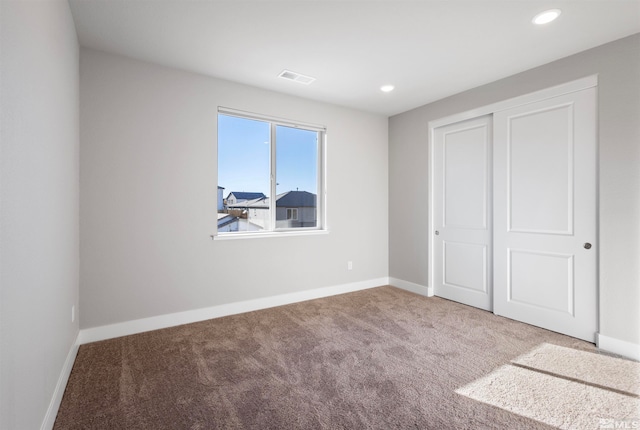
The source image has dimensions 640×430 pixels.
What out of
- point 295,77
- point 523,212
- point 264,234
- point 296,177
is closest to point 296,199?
point 296,177

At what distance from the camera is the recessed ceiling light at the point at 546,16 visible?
223 centimetres

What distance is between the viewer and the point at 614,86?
260cm

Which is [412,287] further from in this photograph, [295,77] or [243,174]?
[295,77]

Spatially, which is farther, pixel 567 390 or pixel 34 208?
pixel 567 390

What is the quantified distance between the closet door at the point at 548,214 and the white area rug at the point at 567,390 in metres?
0.57

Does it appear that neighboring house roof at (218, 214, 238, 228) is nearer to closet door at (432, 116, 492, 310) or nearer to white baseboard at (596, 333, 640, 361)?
closet door at (432, 116, 492, 310)

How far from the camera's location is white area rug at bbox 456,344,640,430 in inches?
69.7

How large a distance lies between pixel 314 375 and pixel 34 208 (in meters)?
1.92

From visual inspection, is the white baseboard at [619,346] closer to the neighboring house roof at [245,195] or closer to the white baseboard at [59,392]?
the neighboring house roof at [245,195]

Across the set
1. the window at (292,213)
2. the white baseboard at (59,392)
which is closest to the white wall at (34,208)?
the white baseboard at (59,392)

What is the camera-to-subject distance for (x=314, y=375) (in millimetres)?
2217

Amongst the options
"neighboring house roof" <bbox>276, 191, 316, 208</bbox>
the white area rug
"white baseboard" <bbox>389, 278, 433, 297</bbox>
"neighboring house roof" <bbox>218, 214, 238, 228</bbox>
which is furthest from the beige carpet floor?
"neighboring house roof" <bbox>276, 191, 316, 208</bbox>

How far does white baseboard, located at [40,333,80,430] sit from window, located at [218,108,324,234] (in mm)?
1680

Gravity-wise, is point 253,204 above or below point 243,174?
below
